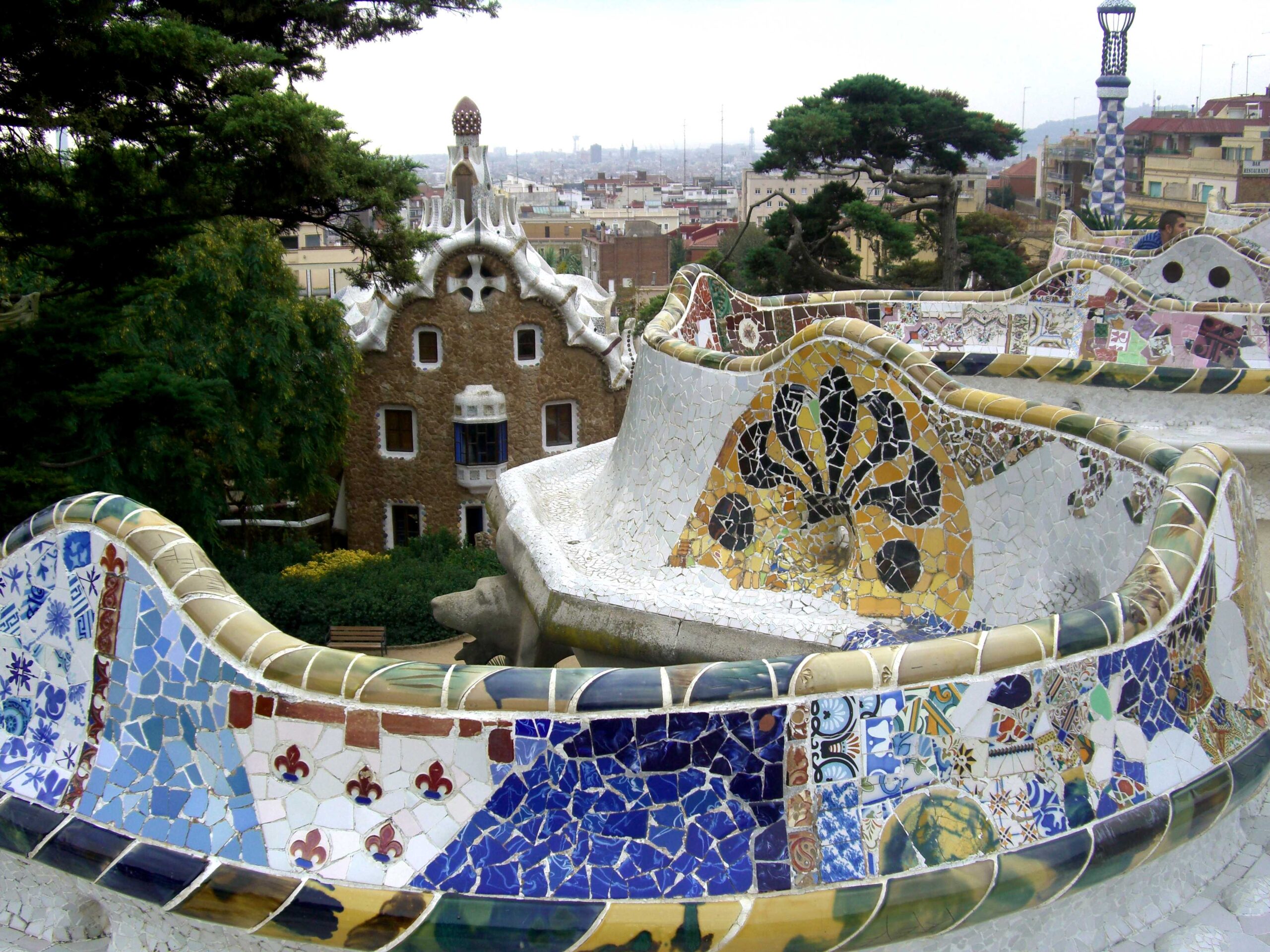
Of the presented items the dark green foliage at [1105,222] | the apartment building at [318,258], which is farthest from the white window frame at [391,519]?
the apartment building at [318,258]

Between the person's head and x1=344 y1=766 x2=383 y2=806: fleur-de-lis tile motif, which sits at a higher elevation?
the person's head

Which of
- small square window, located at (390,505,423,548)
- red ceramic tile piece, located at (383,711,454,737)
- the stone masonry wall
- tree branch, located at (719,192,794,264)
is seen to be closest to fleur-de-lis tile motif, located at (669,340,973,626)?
red ceramic tile piece, located at (383,711,454,737)

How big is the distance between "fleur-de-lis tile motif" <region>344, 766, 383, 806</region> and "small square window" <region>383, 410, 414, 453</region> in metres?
16.2

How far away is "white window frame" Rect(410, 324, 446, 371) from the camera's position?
1873 cm

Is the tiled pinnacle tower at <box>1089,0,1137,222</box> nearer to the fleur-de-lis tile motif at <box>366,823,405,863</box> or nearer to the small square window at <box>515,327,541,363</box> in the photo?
the small square window at <box>515,327,541,363</box>

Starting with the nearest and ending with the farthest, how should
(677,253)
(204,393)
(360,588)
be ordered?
(204,393) → (360,588) → (677,253)

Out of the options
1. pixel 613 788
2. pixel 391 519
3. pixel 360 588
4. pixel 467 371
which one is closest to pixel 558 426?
pixel 467 371

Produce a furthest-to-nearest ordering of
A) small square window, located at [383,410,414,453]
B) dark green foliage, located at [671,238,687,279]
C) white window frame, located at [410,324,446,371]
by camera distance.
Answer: dark green foliage, located at [671,238,687,279] < small square window, located at [383,410,414,453] < white window frame, located at [410,324,446,371]

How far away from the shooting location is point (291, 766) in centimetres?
346

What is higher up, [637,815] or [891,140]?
[891,140]

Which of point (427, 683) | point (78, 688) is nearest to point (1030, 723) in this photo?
point (427, 683)

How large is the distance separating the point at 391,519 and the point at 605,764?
16.9 meters

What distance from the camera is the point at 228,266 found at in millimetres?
15695

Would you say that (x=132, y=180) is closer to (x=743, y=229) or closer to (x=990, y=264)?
(x=743, y=229)
